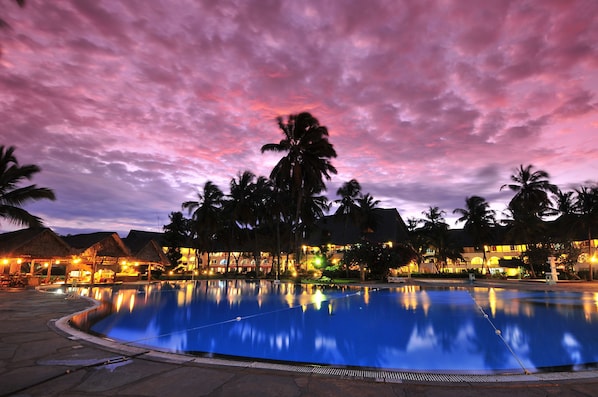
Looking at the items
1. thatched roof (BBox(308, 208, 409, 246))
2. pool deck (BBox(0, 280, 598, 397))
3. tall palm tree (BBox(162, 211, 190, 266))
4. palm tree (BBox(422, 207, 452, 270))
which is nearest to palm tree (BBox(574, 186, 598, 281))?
palm tree (BBox(422, 207, 452, 270))

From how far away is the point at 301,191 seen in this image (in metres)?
36.8

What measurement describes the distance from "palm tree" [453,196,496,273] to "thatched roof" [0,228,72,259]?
163 feet

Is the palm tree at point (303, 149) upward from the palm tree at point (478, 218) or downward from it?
upward

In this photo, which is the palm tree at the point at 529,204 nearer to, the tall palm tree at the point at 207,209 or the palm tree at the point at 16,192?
the tall palm tree at the point at 207,209

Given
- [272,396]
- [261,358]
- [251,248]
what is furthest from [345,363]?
[251,248]

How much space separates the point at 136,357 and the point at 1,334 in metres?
4.32

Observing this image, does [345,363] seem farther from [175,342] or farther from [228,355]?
[175,342]

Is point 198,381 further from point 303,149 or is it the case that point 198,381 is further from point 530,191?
point 530,191

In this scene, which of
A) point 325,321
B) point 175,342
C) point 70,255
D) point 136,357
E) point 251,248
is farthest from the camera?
point 251,248

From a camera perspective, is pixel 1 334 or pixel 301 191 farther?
pixel 301 191

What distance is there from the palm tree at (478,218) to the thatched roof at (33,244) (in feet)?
163

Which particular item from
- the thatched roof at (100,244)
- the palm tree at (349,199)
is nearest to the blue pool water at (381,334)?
the thatched roof at (100,244)

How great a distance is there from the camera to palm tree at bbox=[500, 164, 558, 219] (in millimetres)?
41875

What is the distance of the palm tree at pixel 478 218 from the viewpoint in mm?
51281
